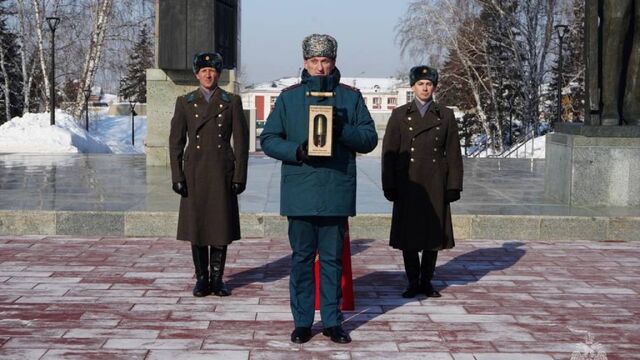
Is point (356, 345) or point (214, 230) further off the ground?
point (214, 230)

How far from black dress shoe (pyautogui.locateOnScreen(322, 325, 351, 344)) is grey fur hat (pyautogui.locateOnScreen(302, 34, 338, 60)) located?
163cm

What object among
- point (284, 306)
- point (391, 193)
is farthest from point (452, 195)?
point (284, 306)

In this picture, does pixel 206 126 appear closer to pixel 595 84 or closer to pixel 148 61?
pixel 595 84

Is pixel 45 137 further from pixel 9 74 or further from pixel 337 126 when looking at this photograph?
pixel 9 74

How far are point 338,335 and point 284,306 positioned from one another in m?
1.07

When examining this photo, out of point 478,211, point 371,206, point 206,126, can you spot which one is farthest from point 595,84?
point 206,126

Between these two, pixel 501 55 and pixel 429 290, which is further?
pixel 501 55

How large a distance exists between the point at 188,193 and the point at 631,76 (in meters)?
6.64

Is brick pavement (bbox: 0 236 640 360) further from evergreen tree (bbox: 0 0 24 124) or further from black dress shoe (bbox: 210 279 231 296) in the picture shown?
evergreen tree (bbox: 0 0 24 124)

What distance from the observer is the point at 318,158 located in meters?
5.05

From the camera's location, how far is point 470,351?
16.7ft

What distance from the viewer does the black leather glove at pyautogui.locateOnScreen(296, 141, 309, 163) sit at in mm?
4914

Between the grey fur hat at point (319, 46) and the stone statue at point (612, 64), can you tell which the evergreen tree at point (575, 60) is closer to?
the stone statue at point (612, 64)

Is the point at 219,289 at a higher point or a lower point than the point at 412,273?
lower
